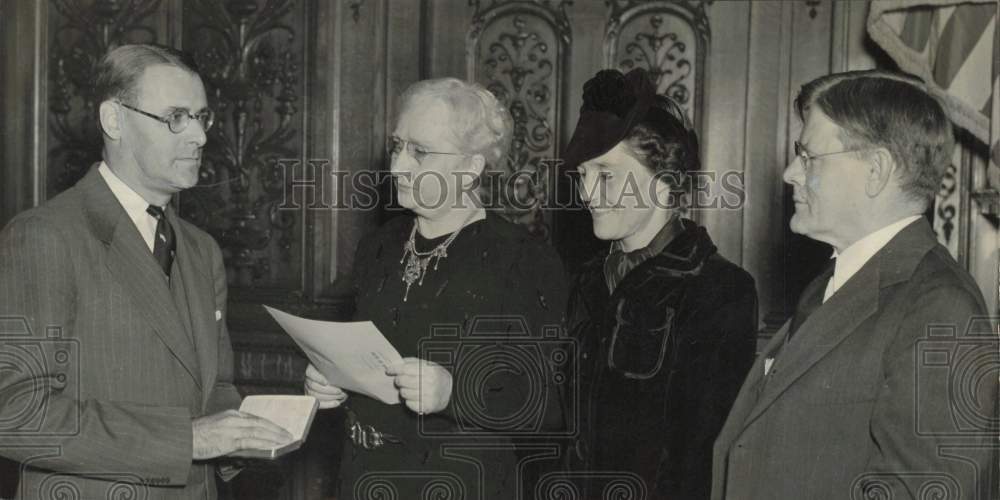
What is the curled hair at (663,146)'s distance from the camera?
7.75ft

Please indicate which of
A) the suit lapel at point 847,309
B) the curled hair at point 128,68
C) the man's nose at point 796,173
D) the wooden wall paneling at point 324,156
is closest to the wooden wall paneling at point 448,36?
the wooden wall paneling at point 324,156

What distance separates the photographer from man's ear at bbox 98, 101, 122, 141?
2.26 m

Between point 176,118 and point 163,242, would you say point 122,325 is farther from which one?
point 176,118

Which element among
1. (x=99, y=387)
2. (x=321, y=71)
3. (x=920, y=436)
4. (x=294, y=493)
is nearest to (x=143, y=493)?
(x=99, y=387)

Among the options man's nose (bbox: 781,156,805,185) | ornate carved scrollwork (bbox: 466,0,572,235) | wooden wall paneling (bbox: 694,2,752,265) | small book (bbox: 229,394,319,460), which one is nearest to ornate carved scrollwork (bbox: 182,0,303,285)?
ornate carved scrollwork (bbox: 466,0,572,235)

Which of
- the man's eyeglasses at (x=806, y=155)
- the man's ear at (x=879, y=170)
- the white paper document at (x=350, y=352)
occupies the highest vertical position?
the man's eyeglasses at (x=806, y=155)

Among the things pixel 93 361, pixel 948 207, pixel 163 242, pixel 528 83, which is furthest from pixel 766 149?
pixel 93 361

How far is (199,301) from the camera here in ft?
7.60

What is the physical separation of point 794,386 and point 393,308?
1.01 meters

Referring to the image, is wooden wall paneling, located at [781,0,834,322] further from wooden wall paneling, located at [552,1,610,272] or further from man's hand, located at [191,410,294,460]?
man's hand, located at [191,410,294,460]

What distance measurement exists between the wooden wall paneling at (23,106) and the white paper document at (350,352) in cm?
273

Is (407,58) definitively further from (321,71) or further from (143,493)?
(143,493)

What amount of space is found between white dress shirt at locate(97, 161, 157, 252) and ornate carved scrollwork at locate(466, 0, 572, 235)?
192cm

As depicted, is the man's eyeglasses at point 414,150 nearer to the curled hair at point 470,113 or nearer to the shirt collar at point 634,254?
the curled hair at point 470,113
